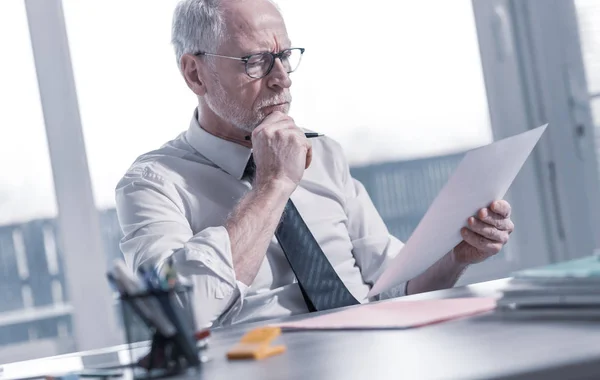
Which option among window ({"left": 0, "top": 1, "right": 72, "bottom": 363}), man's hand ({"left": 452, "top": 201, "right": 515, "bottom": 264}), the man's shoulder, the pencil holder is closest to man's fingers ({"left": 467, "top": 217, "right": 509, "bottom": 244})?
man's hand ({"left": 452, "top": 201, "right": 515, "bottom": 264})

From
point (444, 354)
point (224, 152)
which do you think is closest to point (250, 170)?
point (224, 152)

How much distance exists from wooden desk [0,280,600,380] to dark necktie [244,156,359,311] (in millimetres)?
614

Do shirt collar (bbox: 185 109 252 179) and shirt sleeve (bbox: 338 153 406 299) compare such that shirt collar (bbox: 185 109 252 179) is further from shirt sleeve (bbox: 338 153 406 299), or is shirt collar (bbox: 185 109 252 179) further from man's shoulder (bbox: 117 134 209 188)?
shirt sleeve (bbox: 338 153 406 299)

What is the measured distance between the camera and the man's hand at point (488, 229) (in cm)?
139

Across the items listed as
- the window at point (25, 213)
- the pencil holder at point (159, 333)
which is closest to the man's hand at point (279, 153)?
the pencil holder at point (159, 333)

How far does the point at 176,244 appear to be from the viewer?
149cm

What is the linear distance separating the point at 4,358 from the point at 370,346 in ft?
6.61

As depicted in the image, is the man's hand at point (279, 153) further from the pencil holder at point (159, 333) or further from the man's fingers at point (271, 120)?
the pencil holder at point (159, 333)

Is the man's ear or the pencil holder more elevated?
the man's ear

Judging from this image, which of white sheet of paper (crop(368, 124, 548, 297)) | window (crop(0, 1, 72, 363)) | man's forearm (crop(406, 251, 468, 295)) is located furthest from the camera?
window (crop(0, 1, 72, 363))

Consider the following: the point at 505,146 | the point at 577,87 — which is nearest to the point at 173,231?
the point at 505,146

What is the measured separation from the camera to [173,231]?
1.55 meters

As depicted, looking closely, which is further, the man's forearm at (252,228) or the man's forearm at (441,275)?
the man's forearm at (441,275)

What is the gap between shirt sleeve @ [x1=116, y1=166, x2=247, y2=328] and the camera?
4.49 feet
